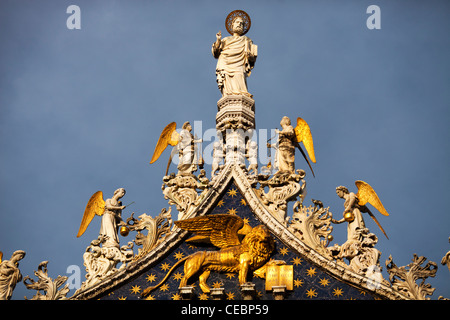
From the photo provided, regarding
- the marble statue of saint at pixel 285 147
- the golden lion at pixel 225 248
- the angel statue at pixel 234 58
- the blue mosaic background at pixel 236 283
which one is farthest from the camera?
the angel statue at pixel 234 58

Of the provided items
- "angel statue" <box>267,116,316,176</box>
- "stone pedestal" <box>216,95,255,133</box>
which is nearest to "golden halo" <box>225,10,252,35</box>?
Result: "stone pedestal" <box>216,95,255,133</box>

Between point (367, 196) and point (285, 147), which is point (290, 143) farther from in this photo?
point (367, 196)

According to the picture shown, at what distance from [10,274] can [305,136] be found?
821cm

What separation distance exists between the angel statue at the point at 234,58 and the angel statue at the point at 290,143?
1.58m

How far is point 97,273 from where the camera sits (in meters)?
23.4

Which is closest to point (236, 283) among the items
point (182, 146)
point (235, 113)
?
point (182, 146)

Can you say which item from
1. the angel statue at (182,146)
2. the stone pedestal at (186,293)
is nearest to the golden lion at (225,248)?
the stone pedestal at (186,293)

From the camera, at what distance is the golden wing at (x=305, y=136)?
25.5 metres

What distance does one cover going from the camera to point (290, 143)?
1005 inches

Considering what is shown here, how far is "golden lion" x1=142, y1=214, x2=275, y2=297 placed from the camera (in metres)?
23.0

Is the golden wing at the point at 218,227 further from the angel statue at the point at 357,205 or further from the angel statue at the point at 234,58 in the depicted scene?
the angel statue at the point at 234,58
